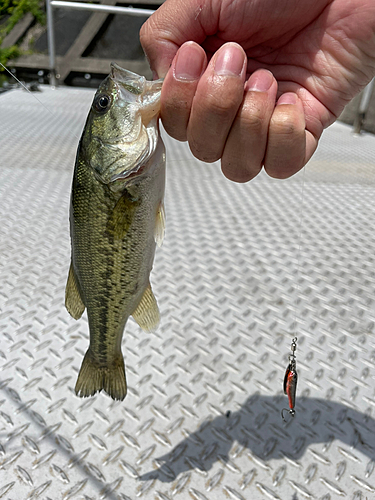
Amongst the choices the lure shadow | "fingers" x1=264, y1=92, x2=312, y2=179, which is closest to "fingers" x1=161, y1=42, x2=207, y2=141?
"fingers" x1=264, y1=92, x2=312, y2=179

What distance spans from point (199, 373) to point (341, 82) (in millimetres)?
1393

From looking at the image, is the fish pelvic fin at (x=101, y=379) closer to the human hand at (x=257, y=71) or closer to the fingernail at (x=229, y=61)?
the human hand at (x=257, y=71)

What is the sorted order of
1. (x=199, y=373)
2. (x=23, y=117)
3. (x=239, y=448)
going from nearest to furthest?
1. (x=239, y=448)
2. (x=199, y=373)
3. (x=23, y=117)

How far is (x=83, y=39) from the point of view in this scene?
11.4 m

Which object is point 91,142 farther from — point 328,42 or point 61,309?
point 61,309

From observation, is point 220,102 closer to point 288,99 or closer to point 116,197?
point 288,99

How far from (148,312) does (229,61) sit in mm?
951

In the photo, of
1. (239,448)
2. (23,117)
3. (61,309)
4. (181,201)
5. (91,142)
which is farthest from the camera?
(23,117)

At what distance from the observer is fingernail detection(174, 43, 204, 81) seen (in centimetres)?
131

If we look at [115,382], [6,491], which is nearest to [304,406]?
[115,382]

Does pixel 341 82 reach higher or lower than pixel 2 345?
higher

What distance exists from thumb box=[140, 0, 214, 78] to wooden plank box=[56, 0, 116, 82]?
37.0ft

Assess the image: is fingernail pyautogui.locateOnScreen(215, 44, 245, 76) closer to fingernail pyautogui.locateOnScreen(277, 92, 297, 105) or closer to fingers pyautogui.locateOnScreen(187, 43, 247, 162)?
fingers pyautogui.locateOnScreen(187, 43, 247, 162)

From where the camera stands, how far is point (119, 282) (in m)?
1.54
